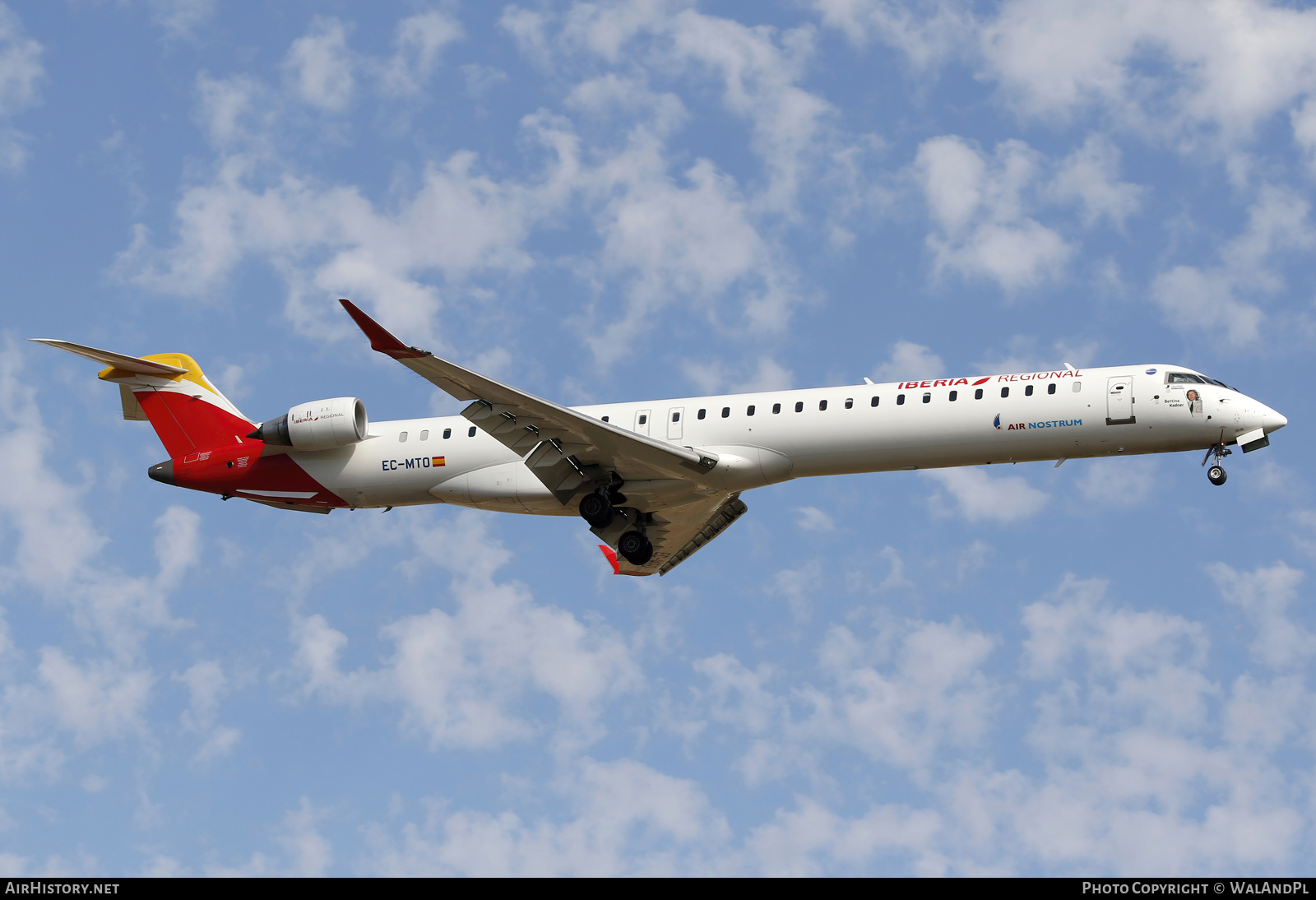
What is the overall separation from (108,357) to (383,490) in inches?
255

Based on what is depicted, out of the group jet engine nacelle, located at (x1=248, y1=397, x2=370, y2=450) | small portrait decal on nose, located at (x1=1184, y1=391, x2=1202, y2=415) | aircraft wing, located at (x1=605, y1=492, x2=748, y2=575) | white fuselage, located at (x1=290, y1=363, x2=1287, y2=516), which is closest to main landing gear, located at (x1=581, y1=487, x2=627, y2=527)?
white fuselage, located at (x1=290, y1=363, x2=1287, y2=516)

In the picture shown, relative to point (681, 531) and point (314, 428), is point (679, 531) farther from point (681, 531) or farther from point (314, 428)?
point (314, 428)

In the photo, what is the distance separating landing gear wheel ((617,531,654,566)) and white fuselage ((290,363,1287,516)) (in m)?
1.52

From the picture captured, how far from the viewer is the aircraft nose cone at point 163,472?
96.5 feet

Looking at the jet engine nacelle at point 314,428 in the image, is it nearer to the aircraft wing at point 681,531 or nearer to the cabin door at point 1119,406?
the aircraft wing at point 681,531

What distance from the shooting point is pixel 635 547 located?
28.7 m

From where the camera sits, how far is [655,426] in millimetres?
26984

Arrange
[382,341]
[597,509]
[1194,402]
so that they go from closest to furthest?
[382,341] < [1194,402] < [597,509]

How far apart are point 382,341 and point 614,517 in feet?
23.4

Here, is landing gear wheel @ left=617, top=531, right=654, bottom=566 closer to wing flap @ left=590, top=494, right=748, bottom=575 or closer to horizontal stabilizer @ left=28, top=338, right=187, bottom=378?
wing flap @ left=590, top=494, right=748, bottom=575

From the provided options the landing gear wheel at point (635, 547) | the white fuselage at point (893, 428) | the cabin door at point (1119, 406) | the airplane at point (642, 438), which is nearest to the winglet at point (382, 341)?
the airplane at point (642, 438)

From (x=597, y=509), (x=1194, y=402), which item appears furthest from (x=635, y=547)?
(x=1194, y=402)
